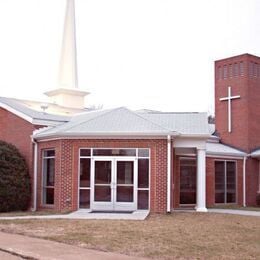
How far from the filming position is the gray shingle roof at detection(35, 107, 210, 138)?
22.2 metres

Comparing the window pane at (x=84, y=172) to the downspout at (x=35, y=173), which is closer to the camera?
the window pane at (x=84, y=172)

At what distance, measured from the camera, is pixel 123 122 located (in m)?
23.4

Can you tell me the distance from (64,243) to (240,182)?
18.7m

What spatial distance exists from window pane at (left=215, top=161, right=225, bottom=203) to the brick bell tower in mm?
2350

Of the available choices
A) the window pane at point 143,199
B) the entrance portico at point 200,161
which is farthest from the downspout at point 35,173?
the entrance portico at point 200,161

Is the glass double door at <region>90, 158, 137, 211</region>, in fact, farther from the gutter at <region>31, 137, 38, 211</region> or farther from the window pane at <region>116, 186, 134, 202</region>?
the gutter at <region>31, 137, 38, 211</region>

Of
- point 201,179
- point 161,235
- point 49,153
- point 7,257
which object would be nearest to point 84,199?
point 49,153

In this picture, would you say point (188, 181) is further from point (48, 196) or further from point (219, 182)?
point (48, 196)

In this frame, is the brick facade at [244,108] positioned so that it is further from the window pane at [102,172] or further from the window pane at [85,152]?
the window pane at [85,152]

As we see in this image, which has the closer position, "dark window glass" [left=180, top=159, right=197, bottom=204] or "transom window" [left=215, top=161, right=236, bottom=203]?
"dark window glass" [left=180, top=159, right=197, bottom=204]

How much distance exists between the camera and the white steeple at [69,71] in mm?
39469

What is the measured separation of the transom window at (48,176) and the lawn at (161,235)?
566cm

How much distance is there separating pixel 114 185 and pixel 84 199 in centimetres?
141

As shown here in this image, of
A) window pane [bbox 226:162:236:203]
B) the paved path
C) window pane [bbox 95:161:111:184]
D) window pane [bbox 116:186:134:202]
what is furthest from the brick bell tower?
Result: the paved path
